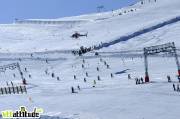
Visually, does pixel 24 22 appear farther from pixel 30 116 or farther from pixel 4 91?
pixel 30 116

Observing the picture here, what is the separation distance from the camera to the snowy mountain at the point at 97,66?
40.4 m

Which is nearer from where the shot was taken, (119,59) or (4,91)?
(4,91)

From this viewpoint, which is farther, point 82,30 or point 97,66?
point 82,30

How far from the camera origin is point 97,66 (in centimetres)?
7625

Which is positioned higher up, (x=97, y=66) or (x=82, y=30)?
(x=82, y=30)

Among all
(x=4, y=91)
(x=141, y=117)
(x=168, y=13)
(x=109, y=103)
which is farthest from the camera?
(x=168, y=13)

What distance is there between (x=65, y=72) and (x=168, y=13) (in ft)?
159

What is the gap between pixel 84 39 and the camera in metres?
110

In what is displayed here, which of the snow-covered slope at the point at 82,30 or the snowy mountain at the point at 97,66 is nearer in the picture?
the snowy mountain at the point at 97,66

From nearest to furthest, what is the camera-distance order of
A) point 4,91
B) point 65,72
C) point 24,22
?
point 4,91 < point 65,72 < point 24,22

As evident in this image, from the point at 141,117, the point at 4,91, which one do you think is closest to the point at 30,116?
the point at 141,117

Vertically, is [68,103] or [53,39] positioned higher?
[53,39]

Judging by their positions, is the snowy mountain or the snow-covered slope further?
the snow-covered slope

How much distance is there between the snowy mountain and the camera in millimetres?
40438
